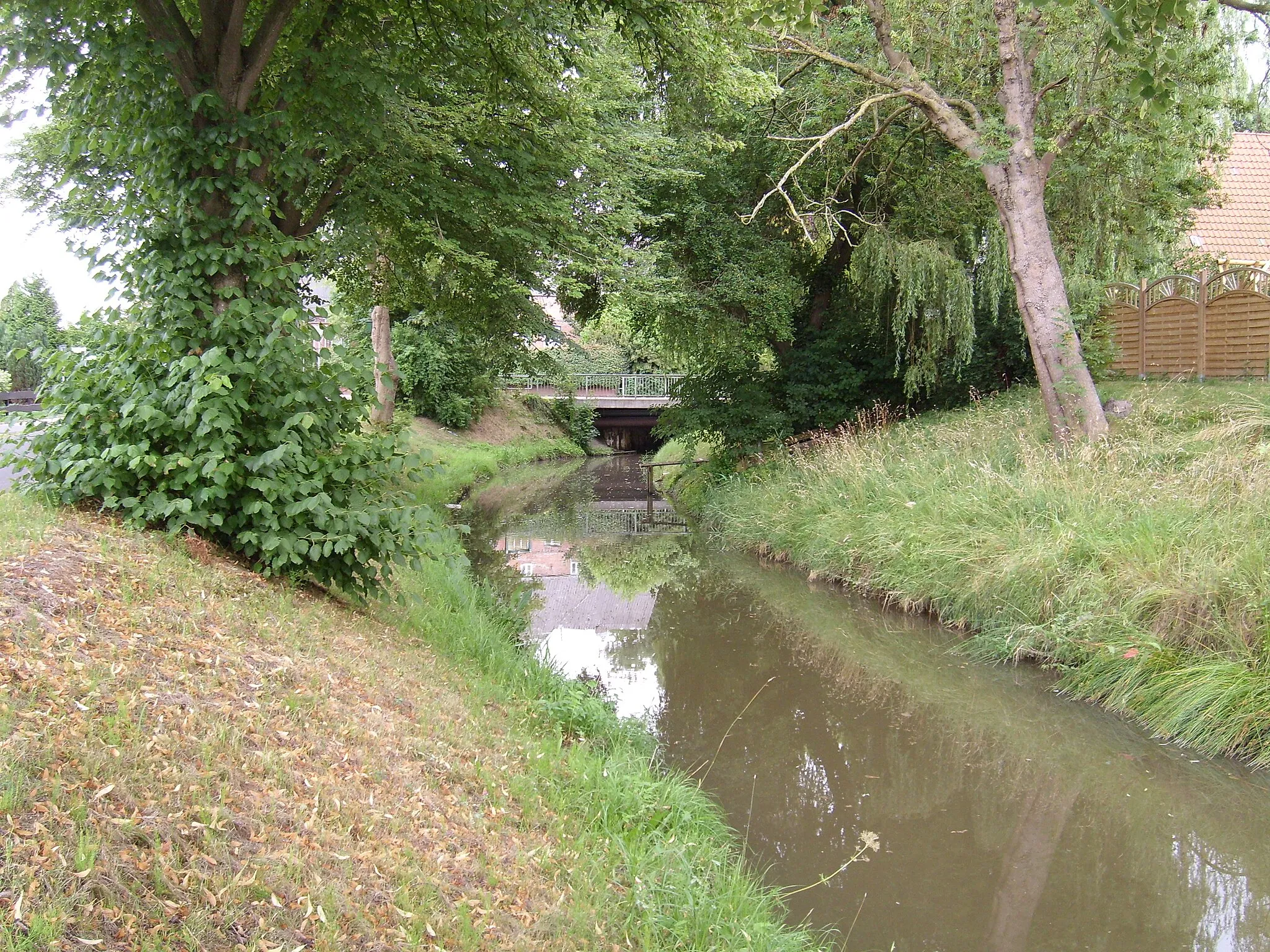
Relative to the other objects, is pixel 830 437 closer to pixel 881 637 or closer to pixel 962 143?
pixel 962 143

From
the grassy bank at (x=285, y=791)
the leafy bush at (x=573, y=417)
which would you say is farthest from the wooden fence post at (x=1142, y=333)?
the leafy bush at (x=573, y=417)

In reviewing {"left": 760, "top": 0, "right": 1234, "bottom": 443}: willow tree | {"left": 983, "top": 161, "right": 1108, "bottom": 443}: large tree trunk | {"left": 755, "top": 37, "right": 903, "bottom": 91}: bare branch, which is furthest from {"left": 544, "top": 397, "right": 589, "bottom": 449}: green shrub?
{"left": 983, "top": 161, "right": 1108, "bottom": 443}: large tree trunk

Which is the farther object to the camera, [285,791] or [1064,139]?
[1064,139]

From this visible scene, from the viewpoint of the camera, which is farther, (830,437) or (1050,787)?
(830,437)

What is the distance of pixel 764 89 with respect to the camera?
39.3 ft

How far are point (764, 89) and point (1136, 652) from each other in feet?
27.8

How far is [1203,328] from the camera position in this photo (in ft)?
44.1

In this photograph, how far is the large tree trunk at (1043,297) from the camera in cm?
1102

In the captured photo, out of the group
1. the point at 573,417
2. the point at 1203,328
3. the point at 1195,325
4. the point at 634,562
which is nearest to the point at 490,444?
the point at 573,417

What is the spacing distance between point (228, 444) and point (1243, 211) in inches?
1134

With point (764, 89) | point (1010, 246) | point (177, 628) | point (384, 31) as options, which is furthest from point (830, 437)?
point (177, 628)

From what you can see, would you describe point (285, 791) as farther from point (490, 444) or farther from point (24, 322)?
point (24, 322)

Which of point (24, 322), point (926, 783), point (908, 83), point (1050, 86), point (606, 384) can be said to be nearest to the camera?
point (926, 783)

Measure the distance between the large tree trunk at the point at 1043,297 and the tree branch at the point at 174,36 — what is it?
29.5ft
